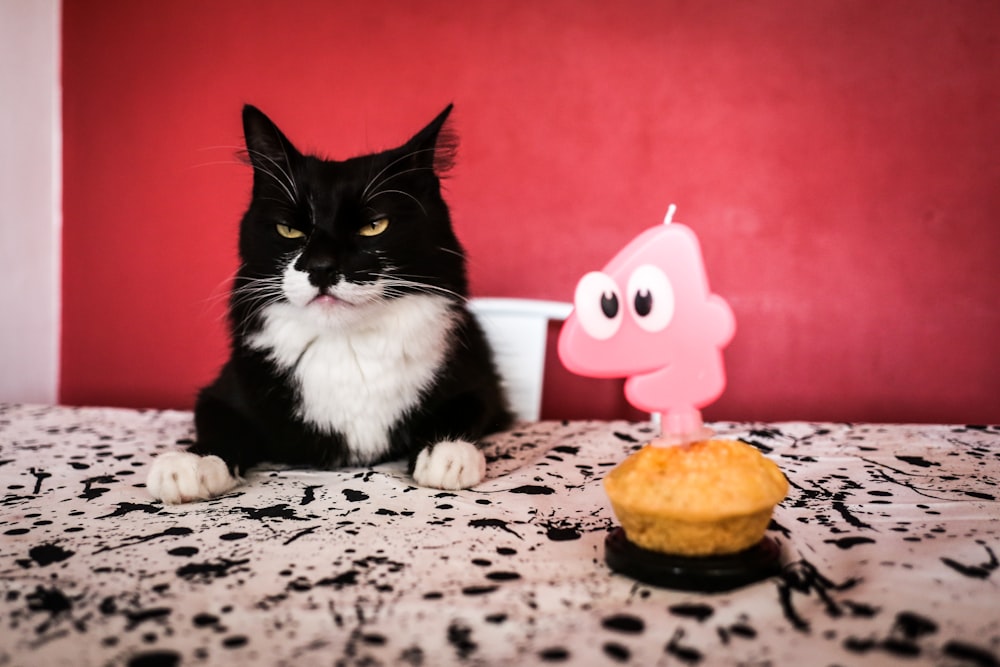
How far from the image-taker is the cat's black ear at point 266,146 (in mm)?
1130

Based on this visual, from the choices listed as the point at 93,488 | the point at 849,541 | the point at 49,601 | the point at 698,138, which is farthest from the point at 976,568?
the point at 698,138

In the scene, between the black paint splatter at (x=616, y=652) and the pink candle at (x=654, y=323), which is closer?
the black paint splatter at (x=616, y=652)

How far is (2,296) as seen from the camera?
6.56ft

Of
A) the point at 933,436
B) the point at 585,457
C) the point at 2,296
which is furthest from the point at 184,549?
the point at 2,296

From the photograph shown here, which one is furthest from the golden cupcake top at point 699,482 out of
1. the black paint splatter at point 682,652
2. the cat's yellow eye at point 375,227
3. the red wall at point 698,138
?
the red wall at point 698,138

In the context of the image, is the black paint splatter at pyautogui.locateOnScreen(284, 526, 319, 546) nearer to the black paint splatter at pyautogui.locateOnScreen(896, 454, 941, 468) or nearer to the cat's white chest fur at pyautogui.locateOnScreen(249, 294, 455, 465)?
the cat's white chest fur at pyautogui.locateOnScreen(249, 294, 455, 465)

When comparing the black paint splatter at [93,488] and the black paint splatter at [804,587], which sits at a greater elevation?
the black paint splatter at [804,587]

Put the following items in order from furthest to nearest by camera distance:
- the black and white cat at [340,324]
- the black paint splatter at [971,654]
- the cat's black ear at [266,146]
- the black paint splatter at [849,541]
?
the cat's black ear at [266,146] < the black and white cat at [340,324] < the black paint splatter at [849,541] < the black paint splatter at [971,654]

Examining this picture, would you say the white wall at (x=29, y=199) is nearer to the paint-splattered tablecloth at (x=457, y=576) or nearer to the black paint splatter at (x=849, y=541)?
the paint-splattered tablecloth at (x=457, y=576)

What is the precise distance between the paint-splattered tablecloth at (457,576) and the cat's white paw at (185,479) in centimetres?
2

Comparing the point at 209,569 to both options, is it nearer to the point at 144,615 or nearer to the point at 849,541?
the point at 144,615

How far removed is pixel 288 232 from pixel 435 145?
33cm

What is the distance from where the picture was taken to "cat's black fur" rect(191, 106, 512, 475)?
1.05 meters

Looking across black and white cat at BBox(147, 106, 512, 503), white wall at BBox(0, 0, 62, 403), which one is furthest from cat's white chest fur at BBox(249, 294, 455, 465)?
white wall at BBox(0, 0, 62, 403)
